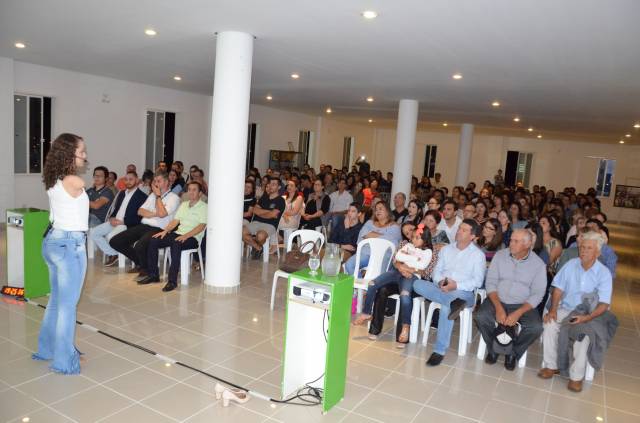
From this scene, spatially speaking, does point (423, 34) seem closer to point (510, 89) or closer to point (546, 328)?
point (546, 328)

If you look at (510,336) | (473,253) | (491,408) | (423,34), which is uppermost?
(423,34)

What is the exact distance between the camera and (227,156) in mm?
5758

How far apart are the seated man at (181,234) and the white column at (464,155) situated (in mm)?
10677

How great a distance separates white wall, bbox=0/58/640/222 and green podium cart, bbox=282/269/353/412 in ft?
26.3

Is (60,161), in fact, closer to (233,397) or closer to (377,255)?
(233,397)

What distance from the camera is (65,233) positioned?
3.50 meters

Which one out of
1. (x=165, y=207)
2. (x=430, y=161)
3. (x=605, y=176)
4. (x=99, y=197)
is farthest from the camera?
(x=430, y=161)

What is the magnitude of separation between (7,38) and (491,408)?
7.69 metres

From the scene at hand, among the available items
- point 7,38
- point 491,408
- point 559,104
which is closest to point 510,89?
point 559,104

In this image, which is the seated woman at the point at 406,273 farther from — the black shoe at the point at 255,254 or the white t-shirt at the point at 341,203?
the white t-shirt at the point at 341,203

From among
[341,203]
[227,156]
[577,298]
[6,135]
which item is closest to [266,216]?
[227,156]

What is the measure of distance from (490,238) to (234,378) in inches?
134

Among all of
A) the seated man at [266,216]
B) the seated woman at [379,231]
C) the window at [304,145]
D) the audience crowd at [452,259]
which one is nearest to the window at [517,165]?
the window at [304,145]

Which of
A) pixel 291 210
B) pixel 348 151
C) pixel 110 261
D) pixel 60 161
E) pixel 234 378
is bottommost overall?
pixel 234 378
